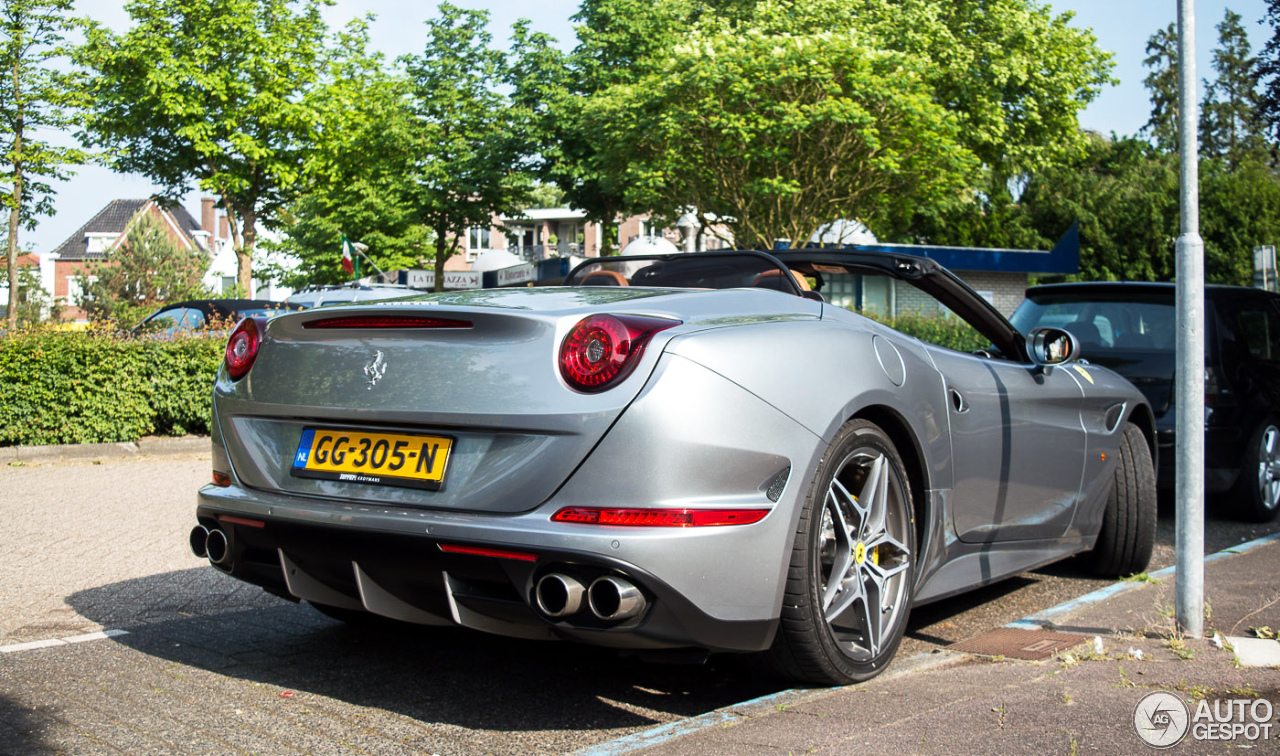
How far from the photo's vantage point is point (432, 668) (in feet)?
13.0

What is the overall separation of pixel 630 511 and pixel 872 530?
1.04m

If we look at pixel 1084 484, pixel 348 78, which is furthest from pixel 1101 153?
pixel 1084 484

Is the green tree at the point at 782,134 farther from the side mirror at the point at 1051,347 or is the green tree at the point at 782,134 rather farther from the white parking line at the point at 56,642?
the white parking line at the point at 56,642

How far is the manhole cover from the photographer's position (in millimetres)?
3949

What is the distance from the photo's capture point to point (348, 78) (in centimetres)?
3148

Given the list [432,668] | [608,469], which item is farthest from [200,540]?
[608,469]

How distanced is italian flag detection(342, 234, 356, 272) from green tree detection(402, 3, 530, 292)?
3.18 m

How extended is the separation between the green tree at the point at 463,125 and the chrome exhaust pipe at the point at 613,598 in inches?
1368

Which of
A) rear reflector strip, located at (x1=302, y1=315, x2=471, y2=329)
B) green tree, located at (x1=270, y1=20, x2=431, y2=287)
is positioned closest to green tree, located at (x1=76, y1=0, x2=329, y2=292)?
green tree, located at (x1=270, y1=20, x2=431, y2=287)

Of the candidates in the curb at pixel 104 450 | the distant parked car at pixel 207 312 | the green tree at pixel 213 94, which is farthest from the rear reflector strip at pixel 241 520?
the green tree at pixel 213 94

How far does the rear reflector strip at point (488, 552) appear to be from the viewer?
2.90 m

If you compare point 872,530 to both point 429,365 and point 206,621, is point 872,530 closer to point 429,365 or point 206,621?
point 429,365

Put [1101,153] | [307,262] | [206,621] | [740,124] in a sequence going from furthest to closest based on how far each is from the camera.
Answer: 1. [1101,153]
2. [307,262]
3. [740,124]
4. [206,621]

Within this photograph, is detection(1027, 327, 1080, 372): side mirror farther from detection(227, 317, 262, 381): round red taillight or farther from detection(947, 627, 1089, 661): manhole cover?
detection(227, 317, 262, 381): round red taillight
